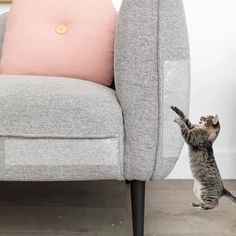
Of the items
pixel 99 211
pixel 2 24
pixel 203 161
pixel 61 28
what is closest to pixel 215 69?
pixel 61 28

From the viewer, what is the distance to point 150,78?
36.5 inches

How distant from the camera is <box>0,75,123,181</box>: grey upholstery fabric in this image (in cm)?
92

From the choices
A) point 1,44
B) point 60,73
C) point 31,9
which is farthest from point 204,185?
point 1,44

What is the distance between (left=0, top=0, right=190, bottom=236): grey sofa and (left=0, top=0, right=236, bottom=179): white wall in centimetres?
72

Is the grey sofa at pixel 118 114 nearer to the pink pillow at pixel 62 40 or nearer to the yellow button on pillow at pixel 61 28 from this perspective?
the pink pillow at pixel 62 40

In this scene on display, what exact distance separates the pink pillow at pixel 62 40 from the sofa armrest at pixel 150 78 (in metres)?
0.33

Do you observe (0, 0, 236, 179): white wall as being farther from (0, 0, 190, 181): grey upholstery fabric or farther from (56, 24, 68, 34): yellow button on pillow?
(0, 0, 190, 181): grey upholstery fabric

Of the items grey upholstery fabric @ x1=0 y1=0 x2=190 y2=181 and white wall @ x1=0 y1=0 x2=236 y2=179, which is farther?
white wall @ x1=0 y1=0 x2=236 y2=179

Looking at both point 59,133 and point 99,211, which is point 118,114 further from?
point 99,211

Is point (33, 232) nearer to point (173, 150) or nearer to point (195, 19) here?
point (173, 150)

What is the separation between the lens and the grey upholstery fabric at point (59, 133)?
0.92m

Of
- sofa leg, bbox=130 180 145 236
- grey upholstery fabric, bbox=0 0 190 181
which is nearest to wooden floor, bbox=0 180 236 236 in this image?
sofa leg, bbox=130 180 145 236

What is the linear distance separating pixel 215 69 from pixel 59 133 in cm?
97

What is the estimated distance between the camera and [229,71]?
1658 mm
